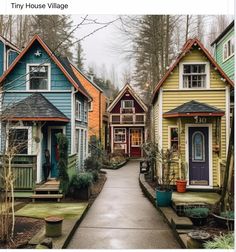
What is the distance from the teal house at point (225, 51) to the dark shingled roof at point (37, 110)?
5.72m

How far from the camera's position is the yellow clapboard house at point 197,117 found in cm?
738

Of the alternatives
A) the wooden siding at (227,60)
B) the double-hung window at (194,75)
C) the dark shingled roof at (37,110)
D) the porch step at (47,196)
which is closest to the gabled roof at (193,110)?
the double-hung window at (194,75)

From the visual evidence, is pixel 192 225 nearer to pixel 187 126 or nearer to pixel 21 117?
pixel 187 126

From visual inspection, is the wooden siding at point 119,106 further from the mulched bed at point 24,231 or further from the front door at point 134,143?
the mulched bed at point 24,231

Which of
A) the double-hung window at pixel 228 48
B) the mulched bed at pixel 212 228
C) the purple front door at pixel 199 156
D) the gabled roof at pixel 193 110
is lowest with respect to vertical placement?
the mulched bed at pixel 212 228

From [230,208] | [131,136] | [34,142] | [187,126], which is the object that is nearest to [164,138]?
[187,126]

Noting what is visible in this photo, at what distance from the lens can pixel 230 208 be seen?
4.76m

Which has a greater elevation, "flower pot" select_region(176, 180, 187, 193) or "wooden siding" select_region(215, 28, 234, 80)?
"wooden siding" select_region(215, 28, 234, 80)

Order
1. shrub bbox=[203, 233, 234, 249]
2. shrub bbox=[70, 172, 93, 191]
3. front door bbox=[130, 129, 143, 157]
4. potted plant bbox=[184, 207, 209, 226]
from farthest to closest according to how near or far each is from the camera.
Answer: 1. front door bbox=[130, 129, 143, 157]
2. shrub bbox=[70, 172, 93, 191]
3. potted plant bbox=[184, 207, 209, 226]
4. shrub bbox=[203, 233, 234, 249]

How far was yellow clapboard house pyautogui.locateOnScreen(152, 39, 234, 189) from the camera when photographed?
7.38 metres

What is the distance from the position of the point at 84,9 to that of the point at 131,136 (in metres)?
13.2

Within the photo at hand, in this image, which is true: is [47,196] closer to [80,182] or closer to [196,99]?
[80,182]

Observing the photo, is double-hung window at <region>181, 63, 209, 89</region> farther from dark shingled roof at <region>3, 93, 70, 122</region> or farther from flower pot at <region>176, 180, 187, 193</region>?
dark shingled roof at <region>3, 93, 70, 122</region>

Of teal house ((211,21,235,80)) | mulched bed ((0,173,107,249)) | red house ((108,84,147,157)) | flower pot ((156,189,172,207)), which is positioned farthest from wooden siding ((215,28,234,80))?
mulched bed ((0,173,107,249))
